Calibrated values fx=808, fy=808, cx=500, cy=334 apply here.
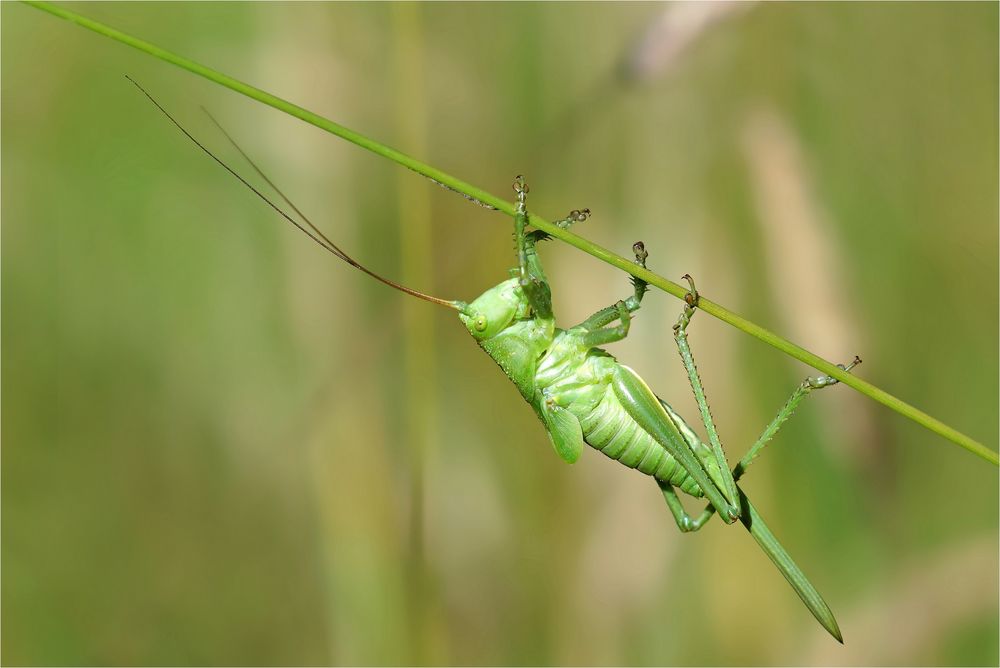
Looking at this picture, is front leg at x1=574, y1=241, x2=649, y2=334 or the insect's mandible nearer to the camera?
front leg at x1=574, y1=241, x2=649, y2=334

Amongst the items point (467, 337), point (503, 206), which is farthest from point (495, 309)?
point (467, 337)

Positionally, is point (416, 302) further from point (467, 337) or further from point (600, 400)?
point (467, 337)

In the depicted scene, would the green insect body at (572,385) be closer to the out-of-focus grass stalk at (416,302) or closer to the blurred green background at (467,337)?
the out-of-focus grass stalk at (416,302)

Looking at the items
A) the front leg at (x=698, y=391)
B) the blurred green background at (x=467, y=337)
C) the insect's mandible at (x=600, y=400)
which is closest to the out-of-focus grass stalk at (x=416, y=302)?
the blurred green background at (x=467, y=337)

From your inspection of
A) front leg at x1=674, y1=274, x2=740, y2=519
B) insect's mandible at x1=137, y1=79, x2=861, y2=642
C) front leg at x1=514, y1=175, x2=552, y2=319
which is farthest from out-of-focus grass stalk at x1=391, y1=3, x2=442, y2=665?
front leg at x1=674, y1=274, x2=740, y2=519

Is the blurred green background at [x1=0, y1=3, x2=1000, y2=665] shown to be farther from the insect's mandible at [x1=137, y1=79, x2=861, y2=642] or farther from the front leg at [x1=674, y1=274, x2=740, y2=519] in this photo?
the front leg at [x1=674, y1=274, x2=740, y2=519]

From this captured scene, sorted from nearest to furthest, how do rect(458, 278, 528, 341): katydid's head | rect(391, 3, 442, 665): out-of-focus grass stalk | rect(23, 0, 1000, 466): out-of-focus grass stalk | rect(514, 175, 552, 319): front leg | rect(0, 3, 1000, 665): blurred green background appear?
rect(23, 0, 1000, 466): out-of-focus grass stalk → rect(514, 175, 552, 319): front leg → rect(458, 278, 528, 341): katydid's head → rect(391, 3, 442, 665): out-of-focus grass stalk → rect(0, 3, 1000, 665): blurred green background
